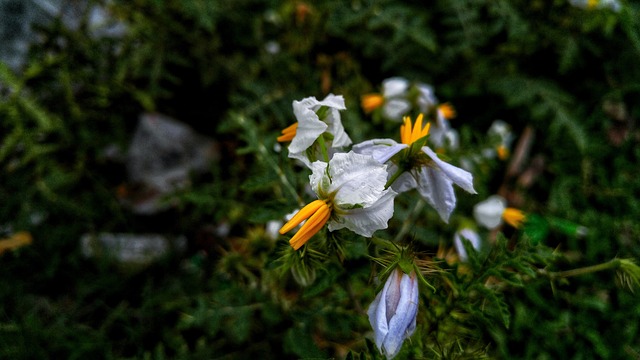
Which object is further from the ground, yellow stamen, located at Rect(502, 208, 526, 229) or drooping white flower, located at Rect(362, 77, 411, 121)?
drooping white flower, located at Rect(362, 77, 411, 121)

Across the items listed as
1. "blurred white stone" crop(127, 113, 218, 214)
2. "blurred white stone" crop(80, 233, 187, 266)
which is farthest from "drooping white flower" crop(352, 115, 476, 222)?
"blurred white stone" crop(127, 113, 218, 214)

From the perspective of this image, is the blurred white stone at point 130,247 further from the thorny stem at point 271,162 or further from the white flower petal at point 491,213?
the white flower petal at point 491,213

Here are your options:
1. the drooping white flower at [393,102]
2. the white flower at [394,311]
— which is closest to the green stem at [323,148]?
the white flower at [394,311]

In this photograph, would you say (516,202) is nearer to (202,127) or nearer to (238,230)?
(238,230)

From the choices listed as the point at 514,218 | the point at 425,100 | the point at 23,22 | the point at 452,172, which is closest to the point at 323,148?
the point at 452,172

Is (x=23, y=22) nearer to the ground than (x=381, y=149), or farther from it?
nearer to the ground

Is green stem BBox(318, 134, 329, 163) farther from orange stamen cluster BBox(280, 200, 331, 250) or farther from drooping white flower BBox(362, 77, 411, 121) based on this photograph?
drooping white flower BBox(362, 77, 411, 121)

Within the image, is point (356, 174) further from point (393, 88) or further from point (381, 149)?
point (393, 88)
